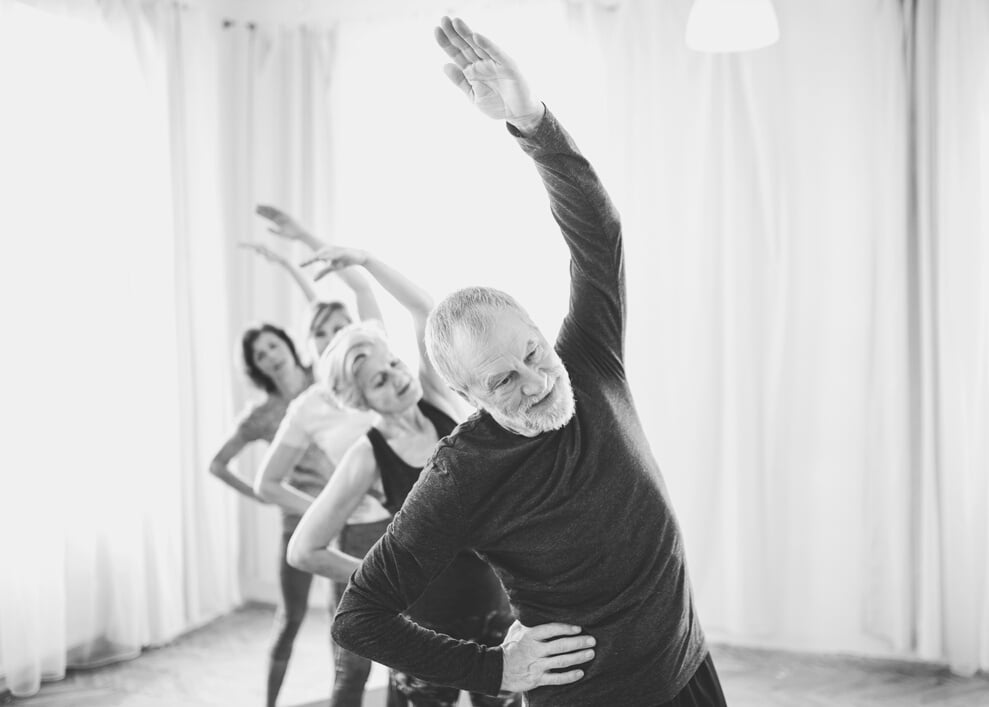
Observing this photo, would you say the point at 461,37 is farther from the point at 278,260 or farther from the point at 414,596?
the point at 278,260

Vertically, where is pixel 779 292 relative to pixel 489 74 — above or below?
below

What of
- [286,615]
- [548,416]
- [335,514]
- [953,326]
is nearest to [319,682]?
[286,615]

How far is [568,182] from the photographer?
1408 mm

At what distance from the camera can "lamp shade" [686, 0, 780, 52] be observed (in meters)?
2.81

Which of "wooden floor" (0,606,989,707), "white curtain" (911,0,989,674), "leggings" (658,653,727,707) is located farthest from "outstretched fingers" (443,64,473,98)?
"white curtain" (911,0,989,674)

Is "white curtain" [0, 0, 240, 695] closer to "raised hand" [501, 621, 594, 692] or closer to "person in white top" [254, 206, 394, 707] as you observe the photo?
"person in white top" [254, 206, 394, 707]

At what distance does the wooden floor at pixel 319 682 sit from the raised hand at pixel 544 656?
221 centimetres

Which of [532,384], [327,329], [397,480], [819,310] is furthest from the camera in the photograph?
[819,310]

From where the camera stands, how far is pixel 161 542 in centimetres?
420

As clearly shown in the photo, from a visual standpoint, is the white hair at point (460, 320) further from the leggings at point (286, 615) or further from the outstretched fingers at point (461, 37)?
the leggings at point (286, 615)

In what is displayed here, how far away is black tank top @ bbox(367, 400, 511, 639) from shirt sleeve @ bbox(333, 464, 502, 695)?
54cm

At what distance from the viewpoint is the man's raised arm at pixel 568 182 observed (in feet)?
4.42

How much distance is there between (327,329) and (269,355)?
329mm

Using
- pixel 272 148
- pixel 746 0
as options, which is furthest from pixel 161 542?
pixel 746 0
